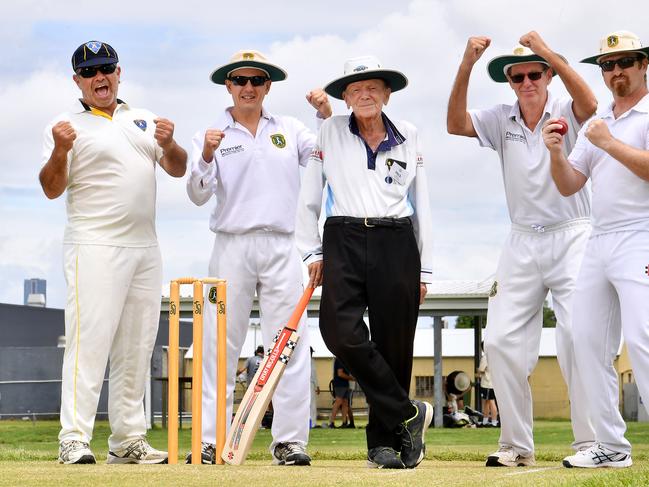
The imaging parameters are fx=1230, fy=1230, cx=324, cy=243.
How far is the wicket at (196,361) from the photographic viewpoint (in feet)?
24.3

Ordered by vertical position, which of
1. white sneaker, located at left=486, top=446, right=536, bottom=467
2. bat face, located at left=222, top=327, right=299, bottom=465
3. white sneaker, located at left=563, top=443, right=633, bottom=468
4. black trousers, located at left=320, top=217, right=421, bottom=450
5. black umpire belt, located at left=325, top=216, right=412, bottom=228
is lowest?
white sneaker, located at left=486, top=446, right=536, bottom=467

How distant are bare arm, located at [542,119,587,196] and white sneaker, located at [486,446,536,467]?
1.71 m

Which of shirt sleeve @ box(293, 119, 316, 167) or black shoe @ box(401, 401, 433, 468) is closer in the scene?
black shoe @ box(401, 401, 433, 468)

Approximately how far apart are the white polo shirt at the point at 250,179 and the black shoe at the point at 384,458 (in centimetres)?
168

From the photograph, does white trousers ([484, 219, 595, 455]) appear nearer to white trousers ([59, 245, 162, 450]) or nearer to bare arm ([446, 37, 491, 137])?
bare arm ([446, 37, 491, 137])

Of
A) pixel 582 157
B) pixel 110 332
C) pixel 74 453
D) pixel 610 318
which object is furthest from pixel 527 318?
pixel 74 453

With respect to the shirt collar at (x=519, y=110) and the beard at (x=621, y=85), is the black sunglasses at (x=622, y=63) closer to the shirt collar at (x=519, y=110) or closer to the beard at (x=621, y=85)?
the beard at (x=621, y=85)

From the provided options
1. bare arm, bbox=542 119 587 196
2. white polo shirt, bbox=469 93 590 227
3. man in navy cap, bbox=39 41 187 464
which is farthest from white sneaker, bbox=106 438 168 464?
bare arm, bbox=542 119 587 196

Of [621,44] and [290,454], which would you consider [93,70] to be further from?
[621,44]

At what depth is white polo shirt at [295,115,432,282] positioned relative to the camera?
7.24 m

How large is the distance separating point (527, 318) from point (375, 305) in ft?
3.54

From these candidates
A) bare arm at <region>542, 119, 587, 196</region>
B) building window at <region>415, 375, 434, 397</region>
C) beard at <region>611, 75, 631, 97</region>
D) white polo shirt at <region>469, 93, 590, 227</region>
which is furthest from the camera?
building window at <region>415, 375, 434, 397</region>

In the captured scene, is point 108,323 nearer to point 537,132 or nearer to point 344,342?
point 344,342

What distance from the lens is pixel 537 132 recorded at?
7.62 meters
